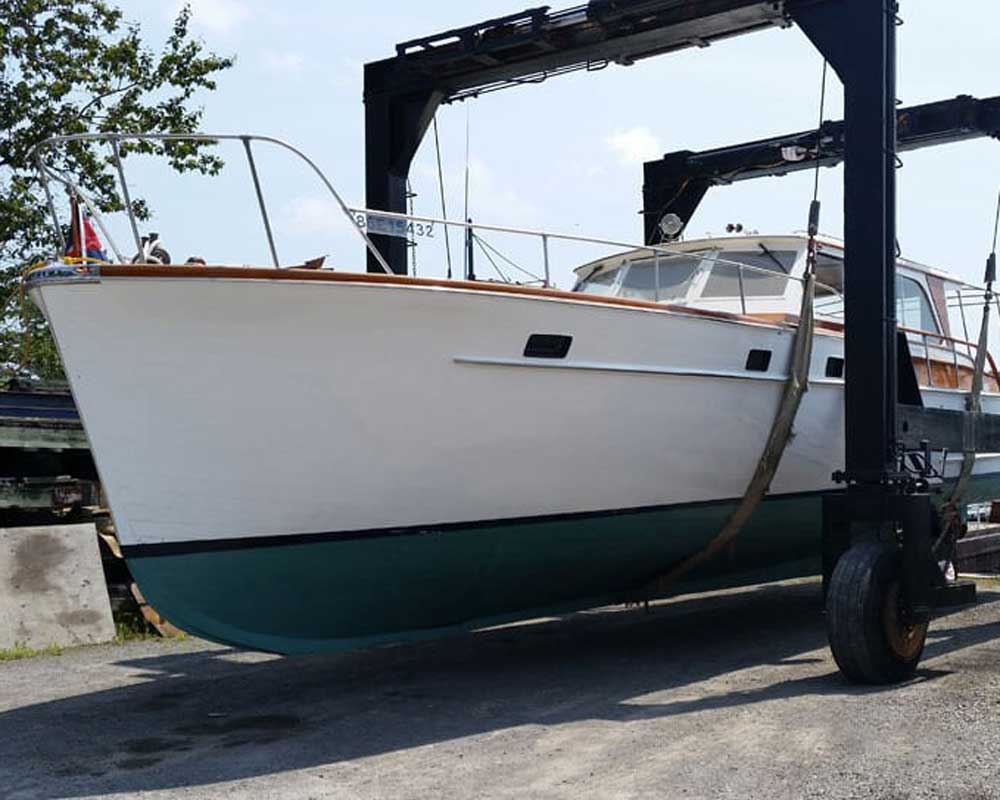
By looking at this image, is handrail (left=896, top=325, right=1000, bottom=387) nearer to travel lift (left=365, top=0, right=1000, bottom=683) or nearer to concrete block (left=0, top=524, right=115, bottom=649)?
travel lift (left=365, top=0, right=1000, bottom=683)

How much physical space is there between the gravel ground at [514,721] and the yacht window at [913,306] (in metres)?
2.45

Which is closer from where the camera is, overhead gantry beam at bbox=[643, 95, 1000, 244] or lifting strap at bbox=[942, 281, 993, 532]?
lifting strap at bbox=[942, 281, 993, 532]

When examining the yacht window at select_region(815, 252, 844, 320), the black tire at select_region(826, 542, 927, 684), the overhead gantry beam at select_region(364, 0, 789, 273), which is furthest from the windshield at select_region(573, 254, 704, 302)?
the black tire at select_region(826, 542, 927, 684)

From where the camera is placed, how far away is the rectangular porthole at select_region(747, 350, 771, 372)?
7.30m

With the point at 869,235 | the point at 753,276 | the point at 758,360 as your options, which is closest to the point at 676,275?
the point at 753,276

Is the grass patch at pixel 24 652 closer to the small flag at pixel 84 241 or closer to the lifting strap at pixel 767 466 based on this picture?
the small flag at pixel 84 241

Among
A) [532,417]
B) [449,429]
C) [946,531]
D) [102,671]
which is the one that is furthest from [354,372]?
[946,531]

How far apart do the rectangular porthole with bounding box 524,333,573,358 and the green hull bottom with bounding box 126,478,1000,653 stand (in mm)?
904

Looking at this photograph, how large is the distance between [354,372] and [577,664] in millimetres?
2562

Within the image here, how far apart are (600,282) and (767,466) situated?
7.35ft

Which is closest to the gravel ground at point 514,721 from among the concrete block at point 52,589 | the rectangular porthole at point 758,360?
the concrete block at point 52,589

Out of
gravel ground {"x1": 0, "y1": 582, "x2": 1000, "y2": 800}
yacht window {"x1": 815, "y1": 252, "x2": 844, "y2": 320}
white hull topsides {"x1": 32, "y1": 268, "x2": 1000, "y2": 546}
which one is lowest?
gravel ground {"x1": 0, "y1": 582, "x2": 1000, "y2": 800}

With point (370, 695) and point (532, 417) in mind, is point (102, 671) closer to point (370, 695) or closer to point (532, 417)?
point (370, 695)

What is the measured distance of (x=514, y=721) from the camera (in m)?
5.67
